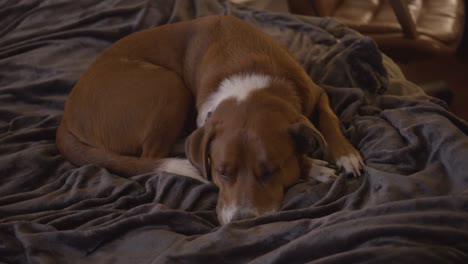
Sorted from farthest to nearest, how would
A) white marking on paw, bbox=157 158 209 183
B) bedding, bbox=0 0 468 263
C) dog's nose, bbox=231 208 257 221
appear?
white marking on paw, bbox=157 158 209 183 < dog's nose, bbox=231 208 257 221 < bedding, bbox=0 0 468 263

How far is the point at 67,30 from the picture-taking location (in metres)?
2.77

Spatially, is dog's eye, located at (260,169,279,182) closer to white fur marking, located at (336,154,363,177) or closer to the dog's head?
the dog's head

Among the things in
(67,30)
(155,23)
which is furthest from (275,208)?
(67,30)

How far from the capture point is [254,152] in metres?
1.65

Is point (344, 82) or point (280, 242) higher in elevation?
point (280, 242)

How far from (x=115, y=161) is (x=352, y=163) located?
2.96 ft

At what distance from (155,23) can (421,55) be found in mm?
1600

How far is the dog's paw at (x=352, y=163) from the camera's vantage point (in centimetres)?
175

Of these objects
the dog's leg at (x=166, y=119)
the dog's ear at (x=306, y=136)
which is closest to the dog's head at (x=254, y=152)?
the dog's ear at (x=306, y=136)

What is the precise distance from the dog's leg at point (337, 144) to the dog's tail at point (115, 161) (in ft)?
1.63

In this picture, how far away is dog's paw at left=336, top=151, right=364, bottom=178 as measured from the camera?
5.73 ft

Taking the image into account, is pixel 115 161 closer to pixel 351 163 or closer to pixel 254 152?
pixel 254 152

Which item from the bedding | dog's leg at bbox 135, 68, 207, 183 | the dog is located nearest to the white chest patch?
the dog

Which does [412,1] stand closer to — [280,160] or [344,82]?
[344,82]
